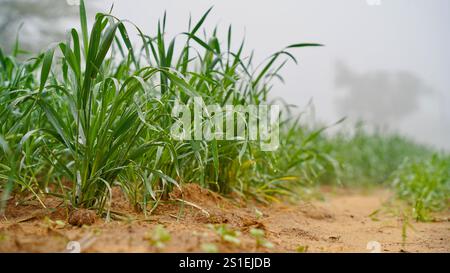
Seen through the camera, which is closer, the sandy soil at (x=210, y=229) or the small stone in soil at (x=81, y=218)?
the sandy soil at (x=210, y=229)

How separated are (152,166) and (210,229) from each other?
47cm

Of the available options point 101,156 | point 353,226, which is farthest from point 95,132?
point 353,226

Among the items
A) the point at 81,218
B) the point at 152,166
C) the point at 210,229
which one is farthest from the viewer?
the point at 152,166

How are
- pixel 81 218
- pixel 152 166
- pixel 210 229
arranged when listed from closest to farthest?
pixel 210 229 → pixel 81 218 → pixel 152 166

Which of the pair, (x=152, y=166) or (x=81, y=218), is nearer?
(x=81, y=218)

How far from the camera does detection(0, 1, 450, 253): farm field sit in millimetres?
1179

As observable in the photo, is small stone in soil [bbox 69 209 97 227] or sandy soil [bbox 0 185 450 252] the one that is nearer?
sandy soil [bbox 0 185 450 252]

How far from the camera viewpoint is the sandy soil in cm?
105

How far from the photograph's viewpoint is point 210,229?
1.19 meters

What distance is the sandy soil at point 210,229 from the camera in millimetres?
1052

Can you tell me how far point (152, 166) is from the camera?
5.24ft

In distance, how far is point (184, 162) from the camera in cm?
175
